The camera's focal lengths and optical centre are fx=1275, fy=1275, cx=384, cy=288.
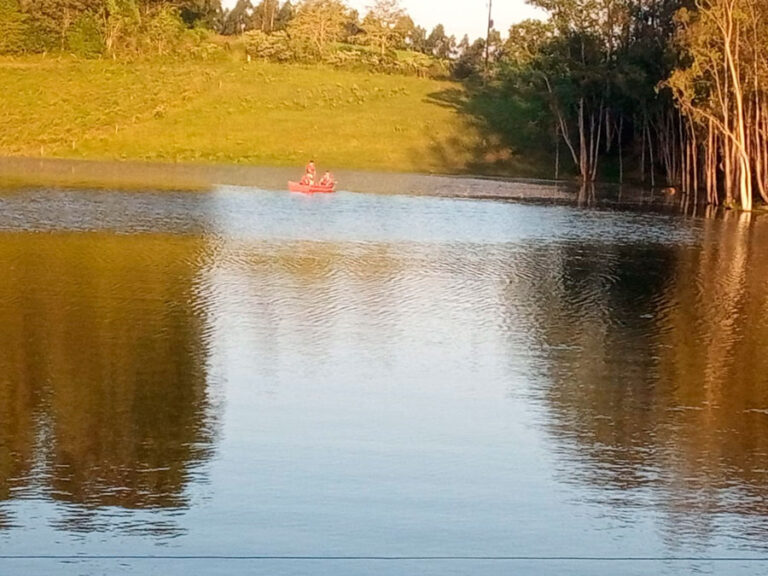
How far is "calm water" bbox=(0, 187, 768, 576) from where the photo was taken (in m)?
8.26

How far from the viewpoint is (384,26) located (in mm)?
113812

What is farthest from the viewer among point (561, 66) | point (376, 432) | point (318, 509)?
point (561, 66)

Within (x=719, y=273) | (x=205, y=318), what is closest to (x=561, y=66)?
(x=719, y=273)

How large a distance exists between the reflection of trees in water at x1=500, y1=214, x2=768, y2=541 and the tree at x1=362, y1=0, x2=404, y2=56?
272 feet

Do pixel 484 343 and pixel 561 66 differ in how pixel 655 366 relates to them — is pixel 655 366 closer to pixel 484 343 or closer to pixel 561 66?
pixel 484 343

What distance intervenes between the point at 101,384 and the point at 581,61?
178 ft

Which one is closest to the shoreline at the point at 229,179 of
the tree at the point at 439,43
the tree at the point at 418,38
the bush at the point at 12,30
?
the bush at the point at 12,30

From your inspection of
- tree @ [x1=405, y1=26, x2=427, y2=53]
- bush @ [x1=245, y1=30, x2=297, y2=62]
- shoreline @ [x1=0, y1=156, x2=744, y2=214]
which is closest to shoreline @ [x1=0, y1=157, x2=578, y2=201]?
shoreline @ [x1=0, y1=156, x2=744, y2=214]

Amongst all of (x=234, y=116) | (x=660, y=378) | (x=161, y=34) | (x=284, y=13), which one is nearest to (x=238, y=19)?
(x=284, y=13)

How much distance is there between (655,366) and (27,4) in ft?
275

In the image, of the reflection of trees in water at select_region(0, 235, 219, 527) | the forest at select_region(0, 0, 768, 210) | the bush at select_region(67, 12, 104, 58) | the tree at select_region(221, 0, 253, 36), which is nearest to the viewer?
the reflection of trees in water at select_region(0, 235, 219, 527)

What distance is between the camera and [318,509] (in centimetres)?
888

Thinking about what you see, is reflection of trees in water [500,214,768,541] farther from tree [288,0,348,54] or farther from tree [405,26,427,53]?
tree [405,26,427,53]

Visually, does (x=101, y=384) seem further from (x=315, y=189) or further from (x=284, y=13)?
(x=284, y=13)
